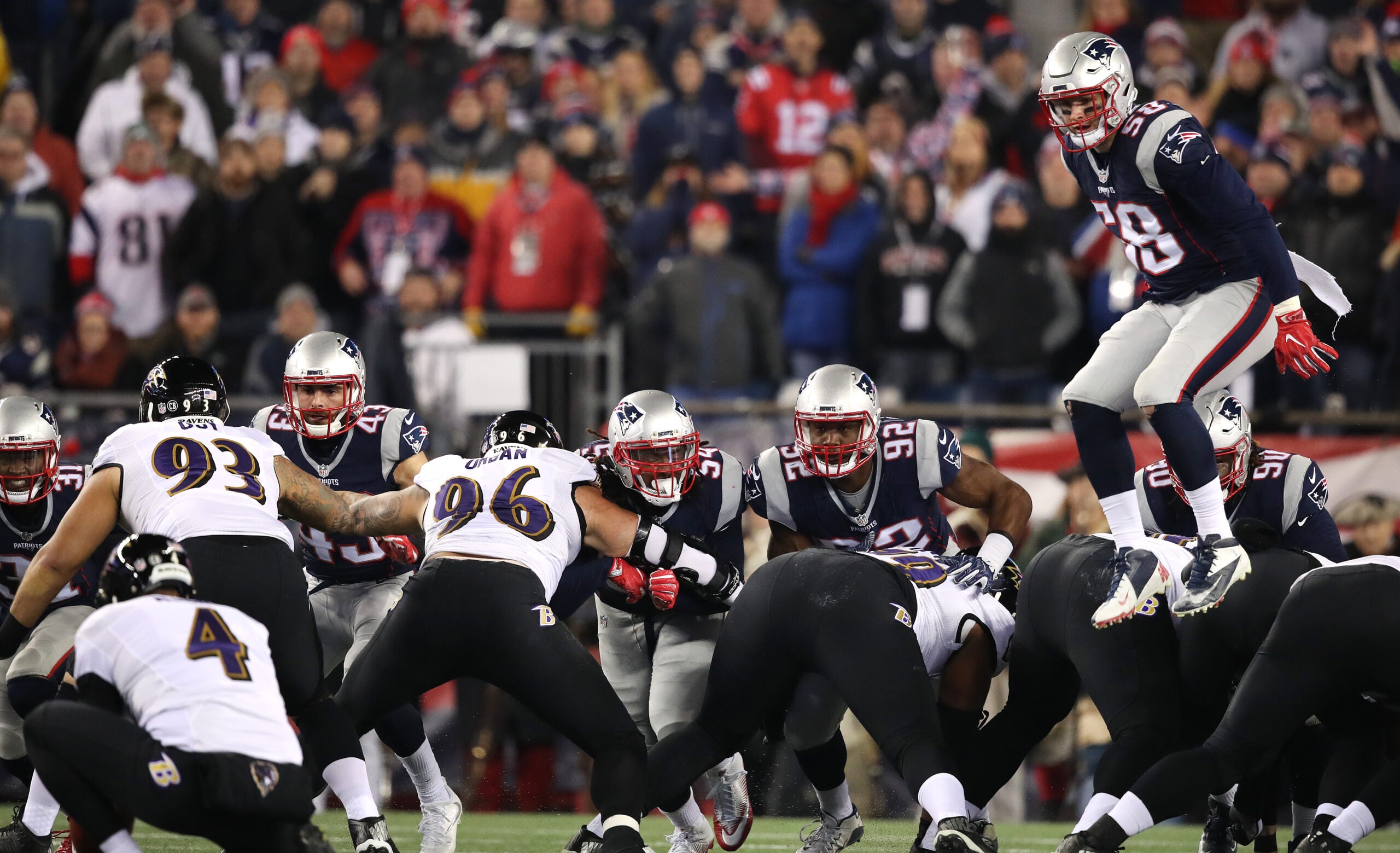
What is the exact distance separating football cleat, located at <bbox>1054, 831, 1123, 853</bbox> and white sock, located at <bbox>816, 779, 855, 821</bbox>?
1457mm

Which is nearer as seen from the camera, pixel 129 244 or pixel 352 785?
pixel 352 785

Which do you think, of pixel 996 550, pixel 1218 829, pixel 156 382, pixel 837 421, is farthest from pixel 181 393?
pixel 1218 829

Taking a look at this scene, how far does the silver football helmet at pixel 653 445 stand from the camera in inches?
296

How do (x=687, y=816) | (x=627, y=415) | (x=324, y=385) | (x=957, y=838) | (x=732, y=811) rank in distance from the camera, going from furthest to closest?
(x=324, y=385), (x=732, y=811), (x=627, y=415), (x=687, y=816), (x=957, y=838)

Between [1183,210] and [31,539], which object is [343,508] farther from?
[1183,210]

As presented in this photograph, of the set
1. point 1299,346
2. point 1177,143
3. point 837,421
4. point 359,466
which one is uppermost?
point 1177,143

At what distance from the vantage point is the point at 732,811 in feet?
25.2

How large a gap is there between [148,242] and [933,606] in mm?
7780

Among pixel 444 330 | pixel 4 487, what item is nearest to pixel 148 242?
pixel 444 330

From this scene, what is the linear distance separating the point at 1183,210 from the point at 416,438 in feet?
11.9

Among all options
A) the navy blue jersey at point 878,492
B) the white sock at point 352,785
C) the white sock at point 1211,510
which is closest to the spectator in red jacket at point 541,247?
the navy blue jersey at point 878,492

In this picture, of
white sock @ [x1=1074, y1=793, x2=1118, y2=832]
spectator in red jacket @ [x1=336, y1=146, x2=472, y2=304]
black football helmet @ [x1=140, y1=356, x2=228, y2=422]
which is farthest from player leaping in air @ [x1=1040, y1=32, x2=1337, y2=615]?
spectator in red jacket @ [x1=336, y1=146, x2=472, y2=304]

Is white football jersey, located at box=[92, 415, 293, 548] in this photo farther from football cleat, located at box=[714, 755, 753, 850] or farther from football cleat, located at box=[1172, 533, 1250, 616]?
football cleat, located at box=[1172, 533, 1250, 616]

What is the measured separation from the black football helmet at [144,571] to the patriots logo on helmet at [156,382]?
1.55 m
